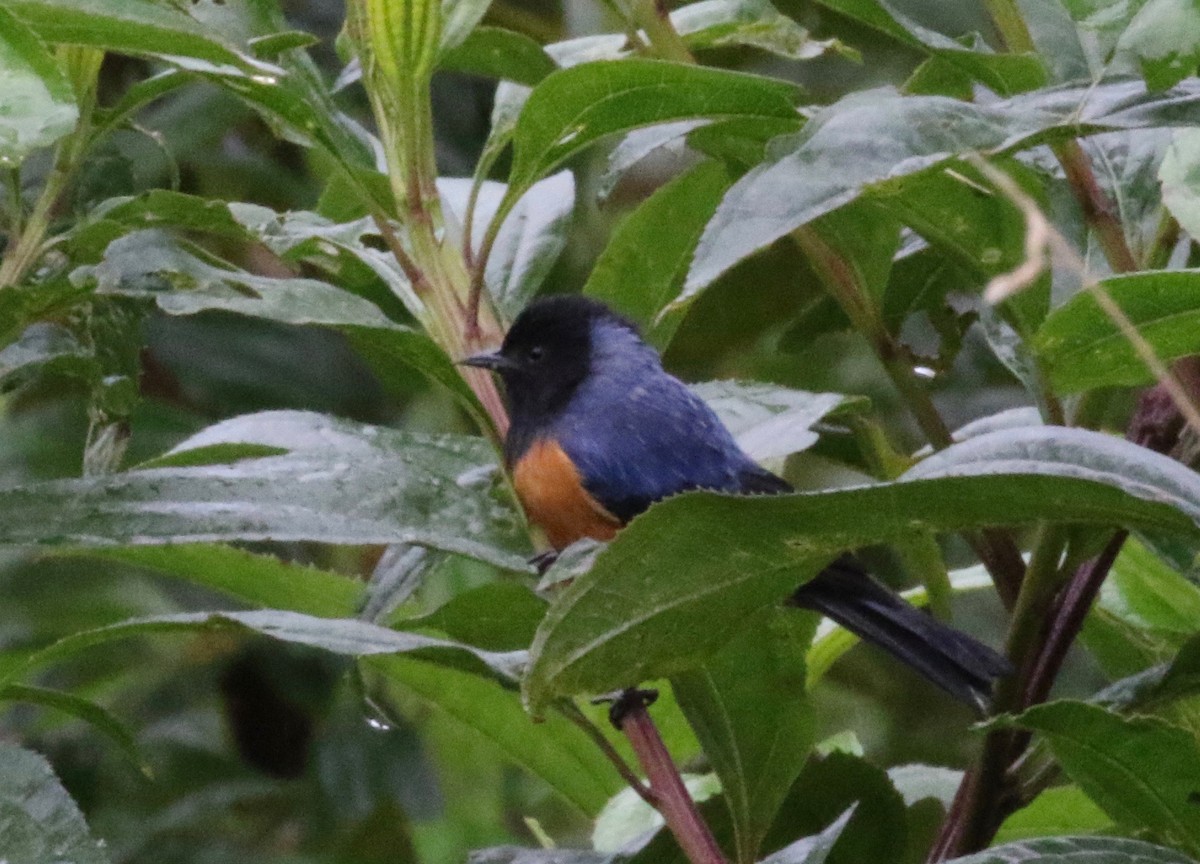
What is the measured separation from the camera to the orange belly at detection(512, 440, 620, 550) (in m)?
2.01

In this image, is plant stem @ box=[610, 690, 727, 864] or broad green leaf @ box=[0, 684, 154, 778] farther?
broad green leaf @ box=[0, 684, 154, 778]

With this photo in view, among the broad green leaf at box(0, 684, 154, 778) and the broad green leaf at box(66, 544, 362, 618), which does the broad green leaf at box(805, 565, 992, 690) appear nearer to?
the broad green leaf at box(66, 544, 362, 618)

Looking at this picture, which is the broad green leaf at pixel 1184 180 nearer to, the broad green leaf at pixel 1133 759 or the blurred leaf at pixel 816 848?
the broad green leaf at pixel 1133 759

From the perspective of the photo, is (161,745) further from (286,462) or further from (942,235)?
(942,235)

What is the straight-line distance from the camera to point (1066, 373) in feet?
4.42

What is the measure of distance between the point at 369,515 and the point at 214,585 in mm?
476

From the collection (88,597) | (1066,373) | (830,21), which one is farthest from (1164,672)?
(88,597)

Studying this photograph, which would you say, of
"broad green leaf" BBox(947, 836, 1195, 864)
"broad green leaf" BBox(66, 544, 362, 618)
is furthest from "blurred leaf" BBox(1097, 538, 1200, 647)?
"broad green leaf" BBox(66, 544, 362, 618)

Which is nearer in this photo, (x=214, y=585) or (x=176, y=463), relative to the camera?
(x=176, y=463)

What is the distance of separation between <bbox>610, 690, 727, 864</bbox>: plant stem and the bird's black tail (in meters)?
0.35

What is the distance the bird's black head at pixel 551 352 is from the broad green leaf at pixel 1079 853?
1.50 meters

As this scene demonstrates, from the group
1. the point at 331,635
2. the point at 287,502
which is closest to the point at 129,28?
the point at 287,502

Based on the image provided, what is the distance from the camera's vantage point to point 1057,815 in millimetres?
1963

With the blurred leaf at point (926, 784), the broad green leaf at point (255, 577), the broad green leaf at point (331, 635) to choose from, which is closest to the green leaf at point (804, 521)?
the broad green leaf at point (331, 635)
